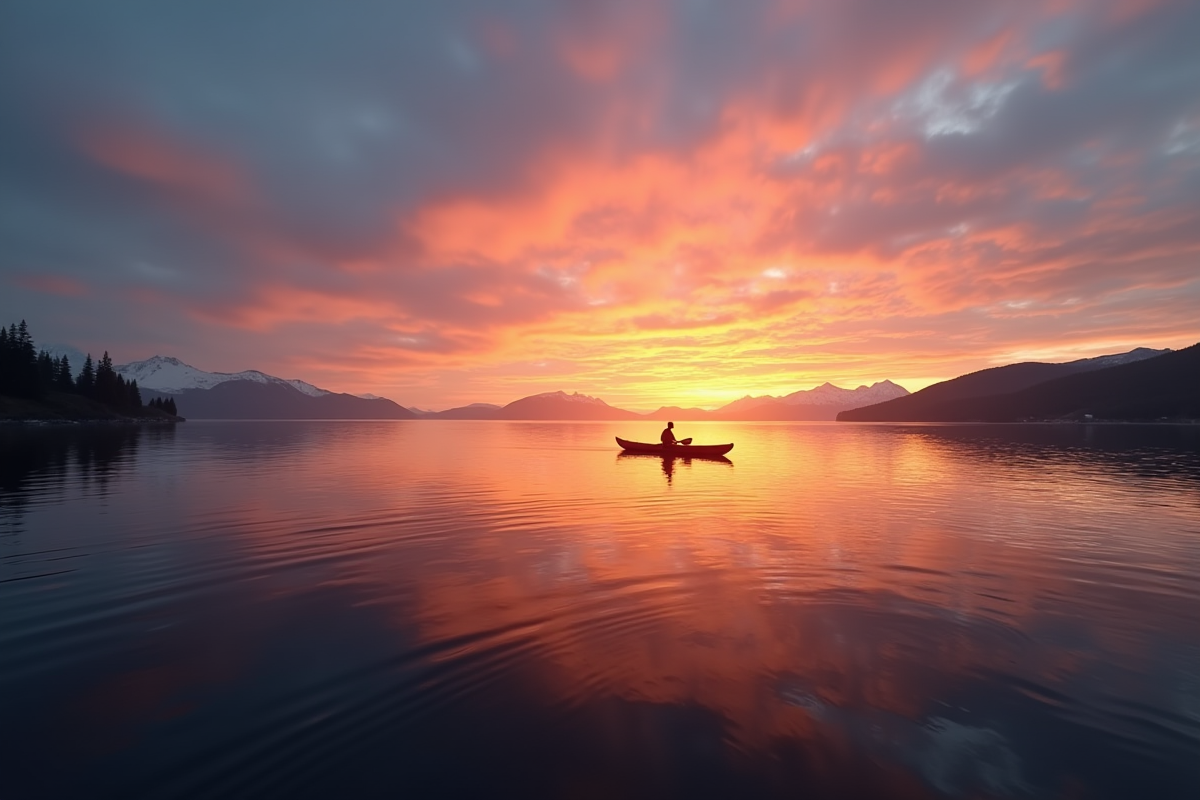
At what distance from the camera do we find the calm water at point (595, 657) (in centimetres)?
763

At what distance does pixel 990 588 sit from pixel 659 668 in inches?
476

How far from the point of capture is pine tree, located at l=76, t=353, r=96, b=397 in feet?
547

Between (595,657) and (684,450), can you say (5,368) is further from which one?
(595,657)

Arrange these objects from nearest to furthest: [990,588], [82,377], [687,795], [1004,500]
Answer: [687,795], [990,588], [1004,500], [82,377]

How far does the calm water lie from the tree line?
161172 mm

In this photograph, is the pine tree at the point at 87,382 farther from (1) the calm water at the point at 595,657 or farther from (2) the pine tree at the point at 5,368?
(1) the calm water at the point at 595,657

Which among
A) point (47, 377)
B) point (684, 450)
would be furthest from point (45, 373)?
point (684, 450)

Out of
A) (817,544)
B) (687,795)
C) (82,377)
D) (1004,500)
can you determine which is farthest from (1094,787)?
(82,377)

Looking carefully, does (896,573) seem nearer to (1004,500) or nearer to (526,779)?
(526,779)

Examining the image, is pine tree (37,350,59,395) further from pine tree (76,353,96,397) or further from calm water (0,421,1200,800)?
calm water (0,421,1200,800)

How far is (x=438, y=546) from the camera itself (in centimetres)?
2077

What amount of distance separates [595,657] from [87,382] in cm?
23549

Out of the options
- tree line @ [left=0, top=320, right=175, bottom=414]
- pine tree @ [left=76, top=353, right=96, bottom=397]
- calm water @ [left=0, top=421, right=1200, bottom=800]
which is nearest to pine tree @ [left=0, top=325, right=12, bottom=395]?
tree line @ [left=0, top=320, right=175, bottom=414]

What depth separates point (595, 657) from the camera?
1116 cm
